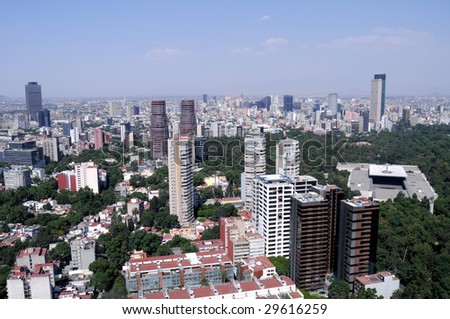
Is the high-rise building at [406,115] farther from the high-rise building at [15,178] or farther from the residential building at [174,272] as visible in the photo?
the residential building at [174,272]

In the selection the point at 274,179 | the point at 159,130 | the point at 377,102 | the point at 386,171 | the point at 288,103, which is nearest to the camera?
the point at 274,179

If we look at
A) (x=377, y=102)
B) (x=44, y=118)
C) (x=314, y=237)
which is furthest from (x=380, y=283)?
(x=44, y=118)

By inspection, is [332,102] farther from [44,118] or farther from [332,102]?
[44,118]

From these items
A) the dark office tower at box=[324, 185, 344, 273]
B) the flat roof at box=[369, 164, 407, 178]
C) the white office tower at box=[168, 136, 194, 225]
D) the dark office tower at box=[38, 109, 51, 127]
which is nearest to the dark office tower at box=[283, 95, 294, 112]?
the dark office tower at box=[38, 109, 51, 127]

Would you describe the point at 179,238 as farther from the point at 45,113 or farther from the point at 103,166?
the point at 45,113

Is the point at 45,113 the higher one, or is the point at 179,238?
the point at 45,113
